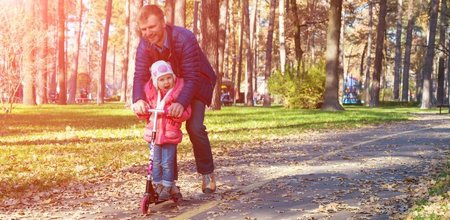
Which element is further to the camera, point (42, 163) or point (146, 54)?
point (42, 163)

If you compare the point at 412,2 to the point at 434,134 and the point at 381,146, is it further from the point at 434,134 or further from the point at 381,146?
the point at 381,146

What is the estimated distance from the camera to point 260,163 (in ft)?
32.9

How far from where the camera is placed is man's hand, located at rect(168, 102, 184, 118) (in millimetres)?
5652

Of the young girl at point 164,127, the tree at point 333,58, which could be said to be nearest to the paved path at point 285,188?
the young girl at point 164,127

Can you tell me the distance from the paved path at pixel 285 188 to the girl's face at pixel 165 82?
1196 millimetres

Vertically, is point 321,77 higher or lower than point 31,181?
higher

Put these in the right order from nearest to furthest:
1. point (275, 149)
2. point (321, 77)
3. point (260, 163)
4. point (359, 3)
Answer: point (260, 163)
point (275, 149)
point (321, 77)
point (359, 3)

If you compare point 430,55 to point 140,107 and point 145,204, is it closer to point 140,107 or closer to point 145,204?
point 140,107

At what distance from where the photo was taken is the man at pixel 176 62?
18.8 feet

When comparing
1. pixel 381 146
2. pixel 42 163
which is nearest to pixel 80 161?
pixel 42 163

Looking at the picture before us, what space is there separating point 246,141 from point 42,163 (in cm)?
564

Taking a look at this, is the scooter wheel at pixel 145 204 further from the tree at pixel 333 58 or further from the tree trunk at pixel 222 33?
the tree trunk at pixel 222 33

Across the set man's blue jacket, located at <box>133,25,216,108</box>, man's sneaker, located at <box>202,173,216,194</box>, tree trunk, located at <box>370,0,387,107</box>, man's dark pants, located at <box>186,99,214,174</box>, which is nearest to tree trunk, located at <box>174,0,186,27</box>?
tree trunk, located at <box>370,0,387,107</box>

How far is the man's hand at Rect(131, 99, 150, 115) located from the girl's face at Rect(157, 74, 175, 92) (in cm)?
22
